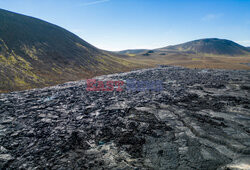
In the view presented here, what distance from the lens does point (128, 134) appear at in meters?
6.31

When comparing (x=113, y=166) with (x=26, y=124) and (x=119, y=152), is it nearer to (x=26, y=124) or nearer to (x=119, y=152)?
(x=119, y=152)

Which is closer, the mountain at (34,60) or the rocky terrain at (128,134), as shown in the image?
the rocky terrain at (128,134)

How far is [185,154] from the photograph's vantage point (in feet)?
16.3

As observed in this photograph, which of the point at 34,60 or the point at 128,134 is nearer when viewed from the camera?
the point at 128,134

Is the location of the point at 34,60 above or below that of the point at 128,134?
above

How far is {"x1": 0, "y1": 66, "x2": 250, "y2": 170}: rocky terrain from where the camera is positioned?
4736 millimetres

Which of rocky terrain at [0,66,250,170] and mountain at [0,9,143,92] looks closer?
rocky terrain at [0,66,250,170]

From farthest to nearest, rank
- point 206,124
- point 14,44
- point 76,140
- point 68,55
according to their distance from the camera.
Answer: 1. point 68,55
2. point 14,44
3. point 206,124
4. point 76,140

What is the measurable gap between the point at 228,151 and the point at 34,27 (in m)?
69.5

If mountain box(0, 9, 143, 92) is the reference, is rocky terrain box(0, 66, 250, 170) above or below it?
below

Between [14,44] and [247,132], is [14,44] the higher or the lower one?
the higher one

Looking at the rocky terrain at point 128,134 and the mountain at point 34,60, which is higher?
the mountain at point 34,60

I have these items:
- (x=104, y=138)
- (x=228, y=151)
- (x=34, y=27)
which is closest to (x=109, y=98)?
(x=104, y=138)

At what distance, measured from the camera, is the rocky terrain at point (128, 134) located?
4.74 meters
